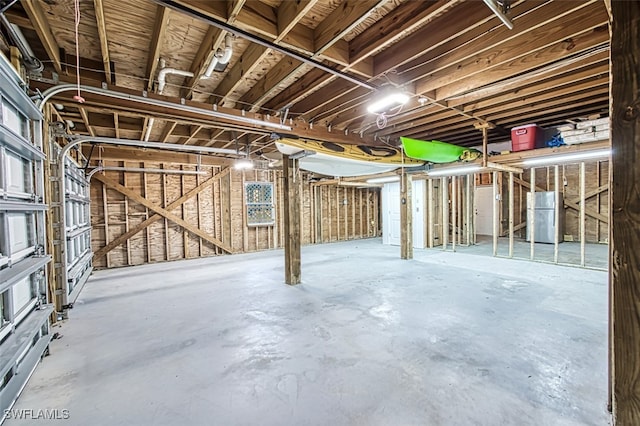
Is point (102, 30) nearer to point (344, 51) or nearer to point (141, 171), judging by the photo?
point (344, 51)

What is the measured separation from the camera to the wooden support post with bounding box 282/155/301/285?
4.45 metres

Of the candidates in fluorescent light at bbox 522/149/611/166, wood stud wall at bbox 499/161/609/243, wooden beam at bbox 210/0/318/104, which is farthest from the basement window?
wood stud wall at bbox 499/161/609/243

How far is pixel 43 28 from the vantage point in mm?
2102

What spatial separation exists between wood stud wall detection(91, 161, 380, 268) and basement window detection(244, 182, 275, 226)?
0.47ft

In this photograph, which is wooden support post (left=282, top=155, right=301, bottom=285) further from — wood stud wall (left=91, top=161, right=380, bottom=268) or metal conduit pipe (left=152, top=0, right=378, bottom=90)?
wood stud wall (left=91, top=161, right=380, bottom=268)

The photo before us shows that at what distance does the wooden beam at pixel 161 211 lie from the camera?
614 centimetres

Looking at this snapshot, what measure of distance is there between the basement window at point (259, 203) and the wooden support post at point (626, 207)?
7514 mm

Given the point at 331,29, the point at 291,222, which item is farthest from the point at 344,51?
the point at 291,222

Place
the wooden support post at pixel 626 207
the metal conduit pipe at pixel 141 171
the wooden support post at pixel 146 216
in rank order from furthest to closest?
1. the wooden support post at pixel 146 216
2. the metal conduit pipe at pixel 141 171
3. the wooden support post at pixel 626 207

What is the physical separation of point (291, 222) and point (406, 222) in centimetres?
305

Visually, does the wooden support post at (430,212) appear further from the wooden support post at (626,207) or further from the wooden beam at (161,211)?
the wooden support post at (626,207)

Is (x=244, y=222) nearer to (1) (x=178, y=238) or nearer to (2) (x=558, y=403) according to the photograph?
(1) (x=178, y=238)

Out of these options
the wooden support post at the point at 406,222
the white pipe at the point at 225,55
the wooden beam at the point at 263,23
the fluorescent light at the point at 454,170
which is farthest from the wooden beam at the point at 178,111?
the fluorescent light at the point at 454,170

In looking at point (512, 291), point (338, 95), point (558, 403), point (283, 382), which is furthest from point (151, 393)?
point (512, 291)
